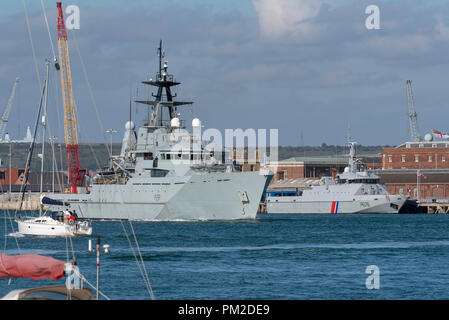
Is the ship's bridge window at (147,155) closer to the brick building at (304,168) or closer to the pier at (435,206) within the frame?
the pier at (435,206)

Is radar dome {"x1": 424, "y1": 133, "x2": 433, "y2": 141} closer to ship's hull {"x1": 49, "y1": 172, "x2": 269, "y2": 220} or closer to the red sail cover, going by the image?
ship's hull {"x1": 49, "y1": 172, "x2": 269, "y2": 220}

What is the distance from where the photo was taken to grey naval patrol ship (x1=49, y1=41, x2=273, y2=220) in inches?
2992

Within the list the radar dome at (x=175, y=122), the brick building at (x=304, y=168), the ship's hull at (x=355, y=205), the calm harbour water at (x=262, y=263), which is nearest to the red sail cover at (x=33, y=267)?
the calm harbour water at (x=262, y=263)

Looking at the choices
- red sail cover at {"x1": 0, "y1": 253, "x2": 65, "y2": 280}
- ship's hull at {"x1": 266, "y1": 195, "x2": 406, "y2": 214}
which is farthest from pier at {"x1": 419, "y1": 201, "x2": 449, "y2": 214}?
red sail cover at {"x1": 0, "y1": 253, "x2": 65, "y2": 280}

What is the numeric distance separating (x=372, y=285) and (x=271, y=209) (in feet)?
343

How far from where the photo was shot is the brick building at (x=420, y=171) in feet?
482

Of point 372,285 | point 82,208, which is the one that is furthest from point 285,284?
point 82,208

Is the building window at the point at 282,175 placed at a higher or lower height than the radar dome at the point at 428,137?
lower

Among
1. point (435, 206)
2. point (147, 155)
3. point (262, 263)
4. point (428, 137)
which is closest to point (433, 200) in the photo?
point (435, 206)

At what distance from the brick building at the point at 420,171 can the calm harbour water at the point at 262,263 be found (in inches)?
3252

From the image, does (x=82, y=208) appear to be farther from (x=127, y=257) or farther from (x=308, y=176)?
(x=308, y=176)

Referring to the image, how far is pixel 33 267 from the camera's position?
1991 centimetres

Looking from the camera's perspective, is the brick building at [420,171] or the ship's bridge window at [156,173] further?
the brick building at [420,171]

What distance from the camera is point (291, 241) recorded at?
55781 millimetres
